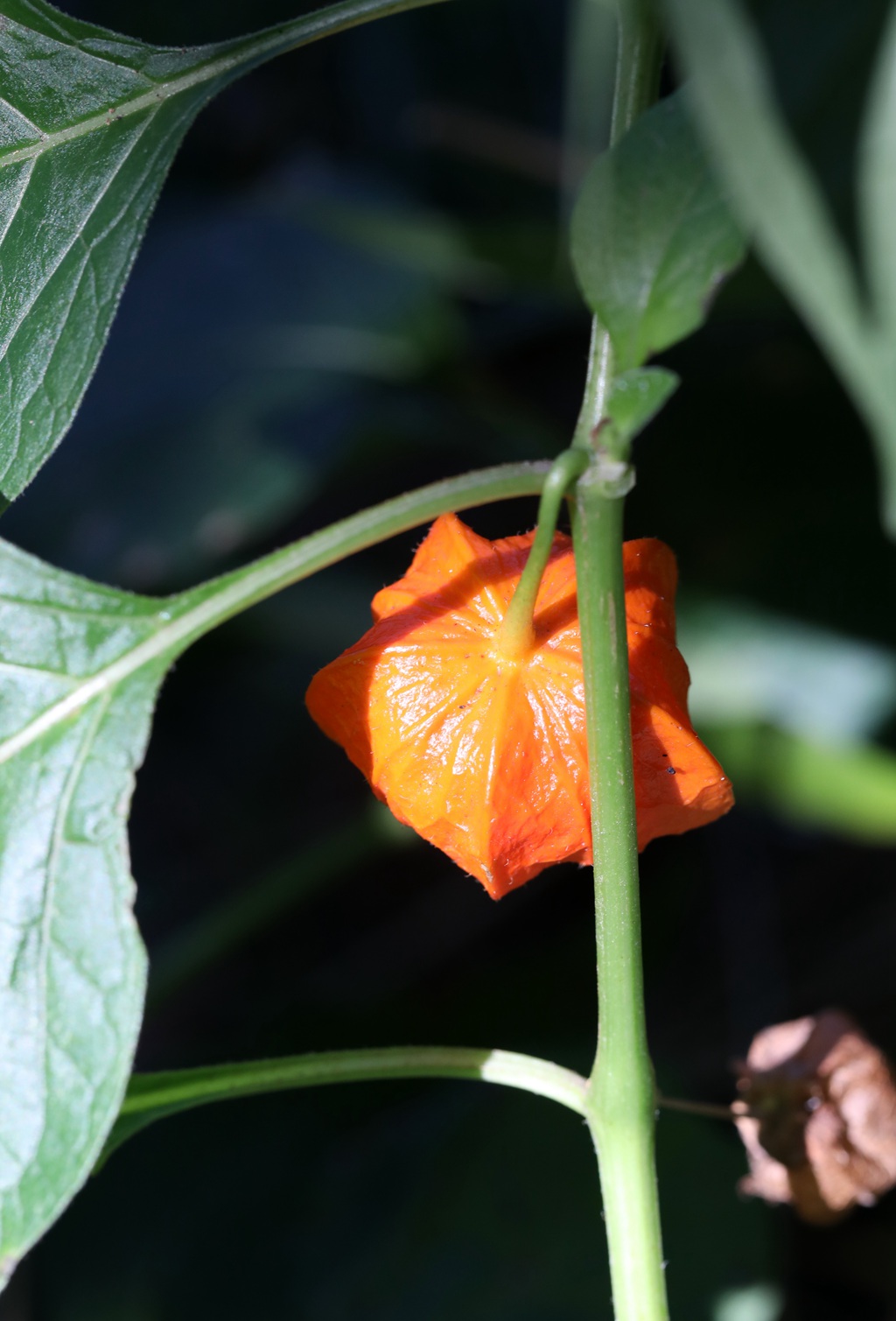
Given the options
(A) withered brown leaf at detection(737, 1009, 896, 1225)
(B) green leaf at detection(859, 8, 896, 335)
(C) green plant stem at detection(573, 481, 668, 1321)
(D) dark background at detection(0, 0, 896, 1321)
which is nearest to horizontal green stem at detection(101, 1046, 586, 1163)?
(C) green plant stem at detection(573, 481, 668, 1321)

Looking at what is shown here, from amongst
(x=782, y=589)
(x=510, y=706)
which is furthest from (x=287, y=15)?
(x=510, y=706)

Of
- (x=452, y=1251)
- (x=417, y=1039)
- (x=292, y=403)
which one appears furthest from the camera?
(x=292, y=403)

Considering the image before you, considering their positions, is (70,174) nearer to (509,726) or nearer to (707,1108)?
(509,726)

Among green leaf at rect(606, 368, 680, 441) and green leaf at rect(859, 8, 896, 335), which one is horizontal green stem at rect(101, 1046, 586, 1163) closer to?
green leaf at rect(606, 368, 680, 441)

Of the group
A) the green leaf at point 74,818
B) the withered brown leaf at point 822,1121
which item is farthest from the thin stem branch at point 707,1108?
the green leaf at point 74,818

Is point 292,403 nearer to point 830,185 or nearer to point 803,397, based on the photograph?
point 803,397

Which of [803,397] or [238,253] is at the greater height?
[238,253]

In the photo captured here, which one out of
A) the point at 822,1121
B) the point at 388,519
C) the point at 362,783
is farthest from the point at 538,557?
the point at 362,783
